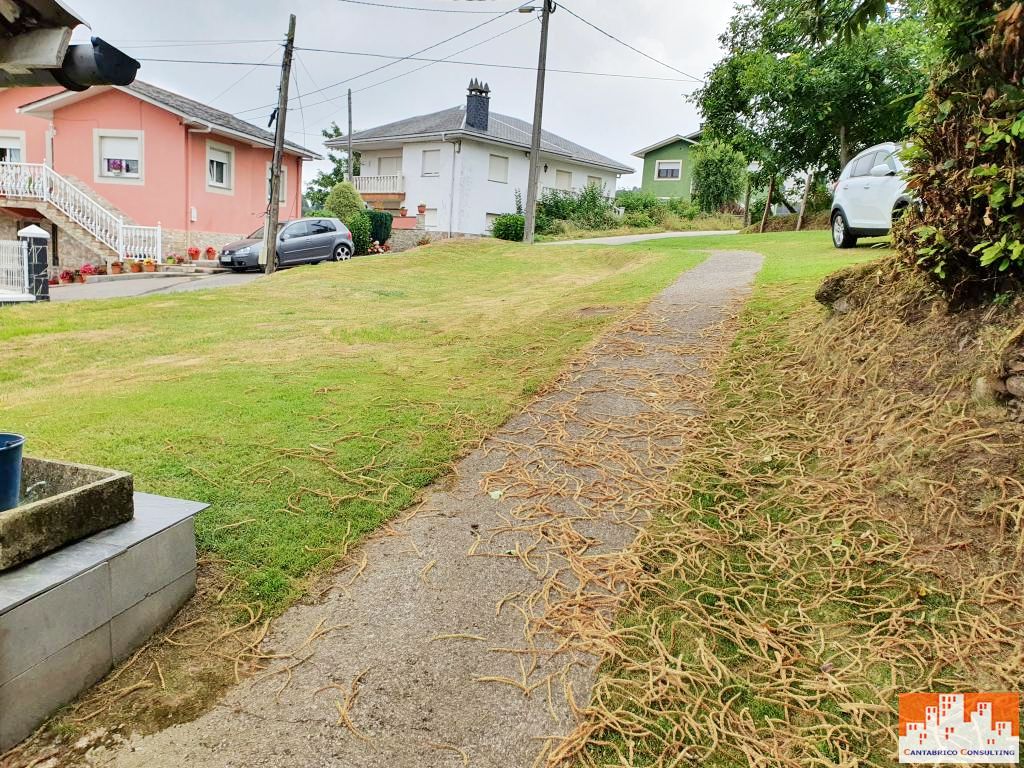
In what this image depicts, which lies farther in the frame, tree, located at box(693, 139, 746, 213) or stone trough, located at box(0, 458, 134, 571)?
tree, located at box(693, 139, 746, 213)

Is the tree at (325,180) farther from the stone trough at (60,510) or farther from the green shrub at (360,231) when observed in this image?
the stone trough at (60,510)

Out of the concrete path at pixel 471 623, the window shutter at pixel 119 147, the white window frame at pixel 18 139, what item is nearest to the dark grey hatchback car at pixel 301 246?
the window shutter at pixel 119 147

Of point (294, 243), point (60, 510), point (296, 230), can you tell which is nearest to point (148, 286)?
point (294, 243)

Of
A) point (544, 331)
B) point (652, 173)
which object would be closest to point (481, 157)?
point (652, 173)

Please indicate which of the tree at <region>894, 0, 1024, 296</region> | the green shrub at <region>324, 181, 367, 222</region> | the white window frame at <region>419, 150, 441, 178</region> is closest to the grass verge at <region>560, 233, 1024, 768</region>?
the tree at <region>894, 0, 1024, 296</region>

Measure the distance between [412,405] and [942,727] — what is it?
3676 millimetres

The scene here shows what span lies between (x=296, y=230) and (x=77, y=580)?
19617 mm

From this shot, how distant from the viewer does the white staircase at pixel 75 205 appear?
2050cm

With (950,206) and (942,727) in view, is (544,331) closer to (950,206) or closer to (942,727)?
(950,206)

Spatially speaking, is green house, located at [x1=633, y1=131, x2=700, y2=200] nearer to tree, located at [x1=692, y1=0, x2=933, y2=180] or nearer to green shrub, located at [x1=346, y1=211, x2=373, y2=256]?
tree, located at [x1=692, y1=0, x2=933, y2=180]

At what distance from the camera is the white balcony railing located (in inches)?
1331

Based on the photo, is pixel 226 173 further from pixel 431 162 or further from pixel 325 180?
pixel 325 180

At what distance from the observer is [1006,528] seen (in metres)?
3.01

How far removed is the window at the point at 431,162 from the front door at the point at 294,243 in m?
12.8
